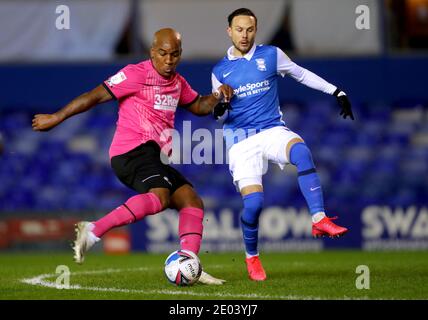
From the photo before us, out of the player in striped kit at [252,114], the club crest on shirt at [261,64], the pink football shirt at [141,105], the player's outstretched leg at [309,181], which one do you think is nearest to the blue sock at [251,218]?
the player in striped kit at [252,114]

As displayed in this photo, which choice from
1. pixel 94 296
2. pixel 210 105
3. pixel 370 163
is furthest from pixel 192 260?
pixel 370 163

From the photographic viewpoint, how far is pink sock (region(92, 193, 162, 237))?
22.4ft

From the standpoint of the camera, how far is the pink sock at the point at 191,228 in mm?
7340

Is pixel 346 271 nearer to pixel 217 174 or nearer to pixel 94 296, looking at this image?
pixel 94 296

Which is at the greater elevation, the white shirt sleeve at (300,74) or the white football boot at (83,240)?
the white shirt sleeve at (300,74)

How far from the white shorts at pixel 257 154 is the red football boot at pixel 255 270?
60 centimetres

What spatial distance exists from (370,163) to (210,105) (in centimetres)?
875

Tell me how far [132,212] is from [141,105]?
0.97 m

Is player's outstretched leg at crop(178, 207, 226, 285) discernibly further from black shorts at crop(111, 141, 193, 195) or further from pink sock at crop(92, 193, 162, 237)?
pink sock at crop(92, 193, 162, 237)

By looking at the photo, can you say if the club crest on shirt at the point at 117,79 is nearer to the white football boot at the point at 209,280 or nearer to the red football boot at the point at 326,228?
the white football boot at the point at 209,280

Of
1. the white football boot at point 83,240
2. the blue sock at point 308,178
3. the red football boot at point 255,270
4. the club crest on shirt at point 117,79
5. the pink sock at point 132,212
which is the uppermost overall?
the club crest on shirt at point 117,79

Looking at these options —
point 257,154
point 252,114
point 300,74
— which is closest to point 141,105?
point 252,114

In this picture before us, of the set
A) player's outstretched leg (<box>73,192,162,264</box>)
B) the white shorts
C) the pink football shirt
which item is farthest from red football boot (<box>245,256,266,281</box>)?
the pink football shirt

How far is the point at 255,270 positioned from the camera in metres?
7.50
